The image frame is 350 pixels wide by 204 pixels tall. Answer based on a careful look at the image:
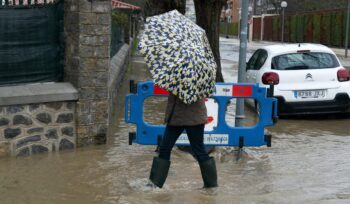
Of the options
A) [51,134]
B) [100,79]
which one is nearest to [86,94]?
[100,79]

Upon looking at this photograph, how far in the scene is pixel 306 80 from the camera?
10.4 m

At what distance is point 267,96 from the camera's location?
7031mm

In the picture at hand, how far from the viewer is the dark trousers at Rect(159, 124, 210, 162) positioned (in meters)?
5.68

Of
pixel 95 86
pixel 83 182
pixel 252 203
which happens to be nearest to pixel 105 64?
pixel 95 86

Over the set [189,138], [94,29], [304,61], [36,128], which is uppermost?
[94,29]

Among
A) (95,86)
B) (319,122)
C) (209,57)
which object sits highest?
(209,57)

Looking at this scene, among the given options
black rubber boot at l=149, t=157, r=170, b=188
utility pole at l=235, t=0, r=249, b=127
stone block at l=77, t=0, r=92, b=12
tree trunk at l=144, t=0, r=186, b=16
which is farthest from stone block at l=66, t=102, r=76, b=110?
tree trunk at l=144, t=0, r=186, b=16

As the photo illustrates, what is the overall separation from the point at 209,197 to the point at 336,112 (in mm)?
5688

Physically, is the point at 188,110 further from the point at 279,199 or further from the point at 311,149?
the point at 311,149

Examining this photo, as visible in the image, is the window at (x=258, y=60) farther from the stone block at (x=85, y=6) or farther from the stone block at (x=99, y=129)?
the stone block at (x=85, y=6)

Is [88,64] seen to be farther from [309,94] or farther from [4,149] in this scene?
[309,94]

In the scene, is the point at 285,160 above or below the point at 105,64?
below

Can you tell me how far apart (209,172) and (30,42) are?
11.4 feet

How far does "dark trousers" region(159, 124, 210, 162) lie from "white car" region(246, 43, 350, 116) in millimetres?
4869
